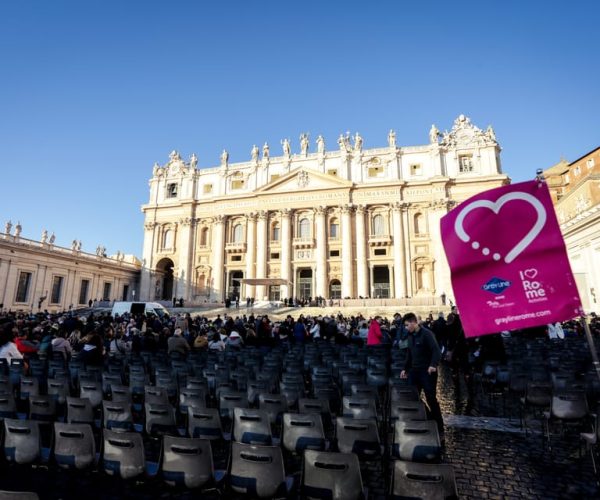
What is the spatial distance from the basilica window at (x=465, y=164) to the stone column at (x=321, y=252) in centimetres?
1725

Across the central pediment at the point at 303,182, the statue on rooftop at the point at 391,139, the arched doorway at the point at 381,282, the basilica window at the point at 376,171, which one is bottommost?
the arched doorway at the point at 381,282

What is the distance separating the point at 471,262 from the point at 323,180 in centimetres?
4279

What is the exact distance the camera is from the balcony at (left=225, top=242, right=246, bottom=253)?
47.3 metres

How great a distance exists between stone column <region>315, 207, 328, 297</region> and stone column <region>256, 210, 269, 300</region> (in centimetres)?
673

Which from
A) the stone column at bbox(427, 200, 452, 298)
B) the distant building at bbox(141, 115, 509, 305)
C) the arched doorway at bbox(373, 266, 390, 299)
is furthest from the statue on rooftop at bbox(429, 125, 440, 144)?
the arched doorway at bbox(373, 266, 390, 299)

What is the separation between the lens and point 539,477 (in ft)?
15.0

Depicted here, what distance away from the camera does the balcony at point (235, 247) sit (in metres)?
47.3

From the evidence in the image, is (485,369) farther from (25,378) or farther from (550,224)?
(25,378)

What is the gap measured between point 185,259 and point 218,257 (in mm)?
4929

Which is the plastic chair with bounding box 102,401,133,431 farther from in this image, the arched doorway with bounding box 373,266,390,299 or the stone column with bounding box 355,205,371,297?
the arched doorway with bounding box 373,266,390,299

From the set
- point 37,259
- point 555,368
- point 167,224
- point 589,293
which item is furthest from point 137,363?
point 167,224

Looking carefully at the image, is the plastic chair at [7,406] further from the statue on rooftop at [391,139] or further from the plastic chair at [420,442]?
the statue on rooftop at [391,139]

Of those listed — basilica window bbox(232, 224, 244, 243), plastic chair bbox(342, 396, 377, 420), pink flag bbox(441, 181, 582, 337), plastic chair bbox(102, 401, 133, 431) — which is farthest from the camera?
basilica window bbox(232, 224, 244, 243)

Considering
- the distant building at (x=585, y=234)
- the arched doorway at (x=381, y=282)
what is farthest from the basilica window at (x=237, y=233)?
the distant building at (x=585, y=234)
